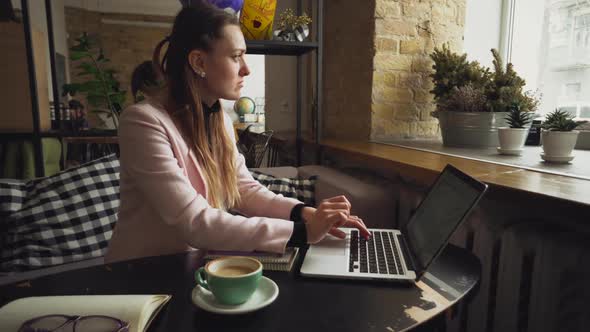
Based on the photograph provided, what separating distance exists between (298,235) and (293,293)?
21 centimetres

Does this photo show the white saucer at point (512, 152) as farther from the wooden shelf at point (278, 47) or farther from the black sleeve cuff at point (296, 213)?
the wooden shelf at point (278, 47)

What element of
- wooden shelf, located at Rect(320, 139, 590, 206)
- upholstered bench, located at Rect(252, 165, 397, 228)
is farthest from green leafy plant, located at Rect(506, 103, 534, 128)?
upholstered bench, located at Rect(252, 165, 397, 228)

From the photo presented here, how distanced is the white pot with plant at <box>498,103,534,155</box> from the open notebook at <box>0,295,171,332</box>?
1330mm

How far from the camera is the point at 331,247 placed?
905 millimetres

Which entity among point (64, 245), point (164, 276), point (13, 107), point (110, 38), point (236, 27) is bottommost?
point (64, 245)

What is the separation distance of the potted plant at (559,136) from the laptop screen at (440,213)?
0.53 m

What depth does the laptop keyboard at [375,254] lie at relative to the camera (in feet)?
2.52

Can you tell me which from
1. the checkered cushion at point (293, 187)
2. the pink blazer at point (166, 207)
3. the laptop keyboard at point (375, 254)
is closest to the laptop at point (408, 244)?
the laptop keyboard at point (375, 254)

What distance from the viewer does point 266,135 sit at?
2.43 m

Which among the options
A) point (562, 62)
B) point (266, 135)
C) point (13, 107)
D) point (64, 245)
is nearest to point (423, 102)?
point (562, 62)

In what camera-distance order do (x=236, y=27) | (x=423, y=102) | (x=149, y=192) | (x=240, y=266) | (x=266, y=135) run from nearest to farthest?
1. (x=240, y=266)
2. (x=149, y=192)
3. (x=236, y=27)
4. (x=423, y=102)
5. (x=266, y=135)

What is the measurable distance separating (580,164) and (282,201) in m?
0.96

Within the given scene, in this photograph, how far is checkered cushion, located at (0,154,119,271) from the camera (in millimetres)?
1384

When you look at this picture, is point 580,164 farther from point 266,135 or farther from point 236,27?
point 266,135
